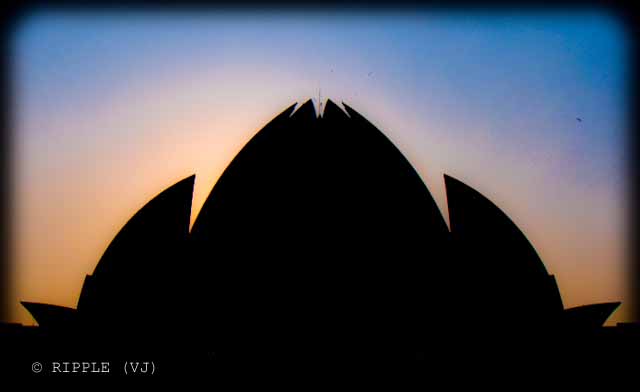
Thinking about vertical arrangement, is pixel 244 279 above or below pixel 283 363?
above

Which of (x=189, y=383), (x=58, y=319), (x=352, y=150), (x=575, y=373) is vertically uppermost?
(x=352, y=150)

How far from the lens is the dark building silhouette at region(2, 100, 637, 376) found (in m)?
10.8

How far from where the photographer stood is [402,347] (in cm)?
1070

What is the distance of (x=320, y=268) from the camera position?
1198 cm

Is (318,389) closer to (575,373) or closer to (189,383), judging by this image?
(189,383)

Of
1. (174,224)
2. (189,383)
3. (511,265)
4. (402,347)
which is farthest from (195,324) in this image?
(511,265)

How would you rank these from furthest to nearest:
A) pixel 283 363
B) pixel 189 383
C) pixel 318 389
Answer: pixel 283 363 < pixel 318 389 < pixel 189 383

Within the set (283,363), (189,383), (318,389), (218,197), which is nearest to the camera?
(189,383)

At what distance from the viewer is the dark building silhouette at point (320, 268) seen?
1082 cm

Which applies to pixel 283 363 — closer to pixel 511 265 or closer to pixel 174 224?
pixel 174 224

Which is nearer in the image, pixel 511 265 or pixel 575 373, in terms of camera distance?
pixel 575 373

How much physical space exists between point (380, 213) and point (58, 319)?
6.25 metres

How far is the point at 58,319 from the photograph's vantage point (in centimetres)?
1101

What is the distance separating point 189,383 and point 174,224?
382 centimetres
